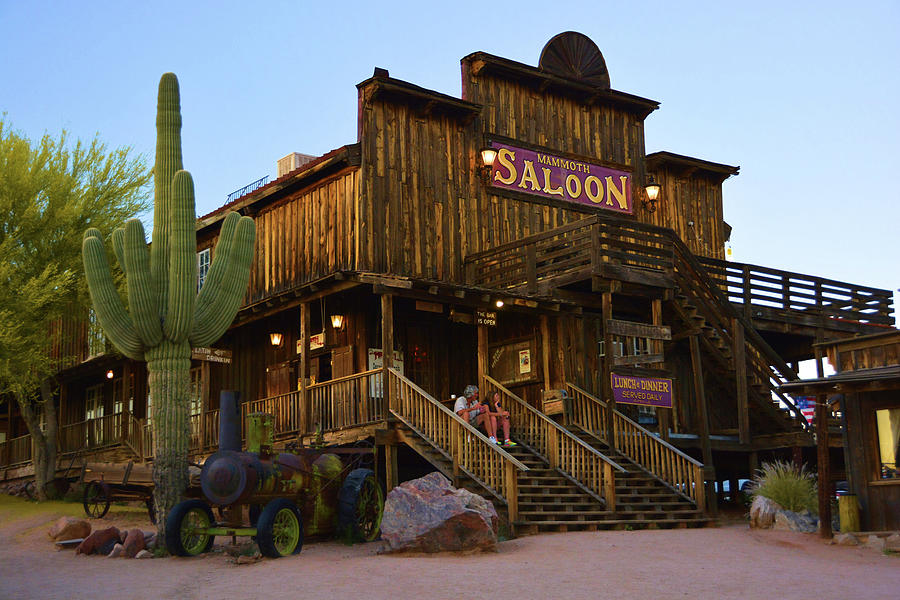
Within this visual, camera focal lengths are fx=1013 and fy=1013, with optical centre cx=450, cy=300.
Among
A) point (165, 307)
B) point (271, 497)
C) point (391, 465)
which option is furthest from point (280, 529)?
point (391, 465)

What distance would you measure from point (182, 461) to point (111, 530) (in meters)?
1.40

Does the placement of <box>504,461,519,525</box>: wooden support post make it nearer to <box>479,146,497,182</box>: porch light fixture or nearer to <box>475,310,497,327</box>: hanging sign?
<box>475,310,497,327</box>: hanging sign

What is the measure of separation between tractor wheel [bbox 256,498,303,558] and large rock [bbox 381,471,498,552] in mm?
1237

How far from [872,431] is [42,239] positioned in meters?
17.8

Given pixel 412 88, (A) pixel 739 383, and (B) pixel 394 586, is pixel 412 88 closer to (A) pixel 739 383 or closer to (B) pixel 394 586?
(A) pixel 739 383

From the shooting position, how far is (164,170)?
1549 cm

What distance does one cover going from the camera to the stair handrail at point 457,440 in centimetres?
1531

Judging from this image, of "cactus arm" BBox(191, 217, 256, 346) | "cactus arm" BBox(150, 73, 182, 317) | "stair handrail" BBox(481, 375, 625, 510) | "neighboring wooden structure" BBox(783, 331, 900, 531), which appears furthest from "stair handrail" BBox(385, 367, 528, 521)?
"cactus arm" BBox(150, 73, 182, 317)

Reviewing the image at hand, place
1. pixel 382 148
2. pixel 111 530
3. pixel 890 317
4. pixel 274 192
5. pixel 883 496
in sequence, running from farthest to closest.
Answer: pixel 890 317 < pixel 274 192 < pixel 382 148 < pixel 111 530 < pixel 883 496

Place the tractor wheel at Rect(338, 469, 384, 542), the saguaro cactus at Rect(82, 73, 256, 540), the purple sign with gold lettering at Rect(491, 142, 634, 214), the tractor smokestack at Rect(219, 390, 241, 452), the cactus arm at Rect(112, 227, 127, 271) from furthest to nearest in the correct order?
the purple sign with gold lettering at Rect(491, 142, 634, 214) < the cactus arm at Rect(112, 227, 127, 271) < the tractor wheel at Rect(338, 469, 384, 542) < the saguaro cactus at Rect(82, 73, 256, 540) < the tractor smokestack at Rect(219, 390, 241, 452)

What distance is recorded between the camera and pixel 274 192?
22.2 meters

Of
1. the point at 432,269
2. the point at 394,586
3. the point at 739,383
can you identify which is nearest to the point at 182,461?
the point at 394,586

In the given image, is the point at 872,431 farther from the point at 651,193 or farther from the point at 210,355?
the point at 210,355

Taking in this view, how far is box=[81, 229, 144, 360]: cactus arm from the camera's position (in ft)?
48.5
